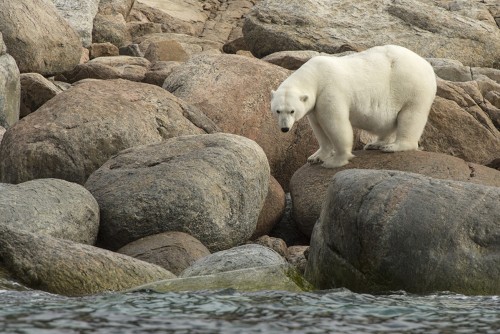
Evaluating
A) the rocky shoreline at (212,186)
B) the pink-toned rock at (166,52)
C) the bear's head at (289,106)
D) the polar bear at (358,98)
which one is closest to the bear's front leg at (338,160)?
the polar bear at (358,98)

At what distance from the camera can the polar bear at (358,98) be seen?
13.3 metres

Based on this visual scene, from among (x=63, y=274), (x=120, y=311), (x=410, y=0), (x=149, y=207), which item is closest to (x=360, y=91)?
(x=149, y=207)

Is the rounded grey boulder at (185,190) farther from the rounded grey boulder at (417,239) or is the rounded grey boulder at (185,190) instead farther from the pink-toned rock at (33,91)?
the pink-toned rock at (33,91)

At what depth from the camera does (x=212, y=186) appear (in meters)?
11.9

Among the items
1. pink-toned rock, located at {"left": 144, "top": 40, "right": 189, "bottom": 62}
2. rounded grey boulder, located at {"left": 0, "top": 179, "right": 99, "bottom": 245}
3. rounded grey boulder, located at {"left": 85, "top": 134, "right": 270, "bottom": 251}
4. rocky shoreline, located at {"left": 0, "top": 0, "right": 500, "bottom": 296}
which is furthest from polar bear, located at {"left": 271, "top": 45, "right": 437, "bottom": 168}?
pink-toned rock, located at {"left": 144, "top": 40, "right": 189, "bottom": 62}

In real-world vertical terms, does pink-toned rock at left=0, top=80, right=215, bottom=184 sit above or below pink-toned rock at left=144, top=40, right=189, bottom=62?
above

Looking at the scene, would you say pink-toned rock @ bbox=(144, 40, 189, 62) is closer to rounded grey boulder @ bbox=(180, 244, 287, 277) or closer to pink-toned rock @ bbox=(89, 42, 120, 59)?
pink-toned rock @ bbox=(89, 42, 120, 59)

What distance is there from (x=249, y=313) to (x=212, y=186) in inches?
187

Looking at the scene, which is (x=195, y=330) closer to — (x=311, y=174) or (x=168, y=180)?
(x=168, y=180)

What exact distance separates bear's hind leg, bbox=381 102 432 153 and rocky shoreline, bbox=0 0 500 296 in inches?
6.3

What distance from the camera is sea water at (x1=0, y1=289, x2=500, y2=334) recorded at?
6.70 metres

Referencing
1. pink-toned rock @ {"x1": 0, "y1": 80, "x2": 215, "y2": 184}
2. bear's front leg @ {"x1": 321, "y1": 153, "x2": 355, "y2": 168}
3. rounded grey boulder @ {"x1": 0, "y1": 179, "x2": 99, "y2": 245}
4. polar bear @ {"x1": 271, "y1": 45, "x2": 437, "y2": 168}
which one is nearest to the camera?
rounded grey boulder @ {"x1": 0, "y1": 179, "x2": 99, "y2": 245}

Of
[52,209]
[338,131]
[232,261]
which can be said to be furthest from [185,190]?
[338,131]

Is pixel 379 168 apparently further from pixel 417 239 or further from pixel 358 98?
pixel 417 239
